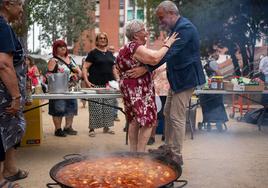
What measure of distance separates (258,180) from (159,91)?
92.2 inches

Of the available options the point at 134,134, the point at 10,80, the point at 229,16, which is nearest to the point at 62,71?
the point at 134,134

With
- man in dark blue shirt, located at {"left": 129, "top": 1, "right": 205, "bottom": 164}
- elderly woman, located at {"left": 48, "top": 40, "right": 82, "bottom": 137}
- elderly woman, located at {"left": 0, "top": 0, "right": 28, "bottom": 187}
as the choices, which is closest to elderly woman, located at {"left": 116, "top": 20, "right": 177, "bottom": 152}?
man in dark blue shirt, located at {"left": 129, "top": 1, "right": 205, "bottom": 164}

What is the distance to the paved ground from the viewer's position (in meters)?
4.27

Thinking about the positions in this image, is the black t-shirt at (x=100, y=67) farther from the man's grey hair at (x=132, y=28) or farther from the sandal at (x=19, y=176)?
the sandal at (x=19, y=176)

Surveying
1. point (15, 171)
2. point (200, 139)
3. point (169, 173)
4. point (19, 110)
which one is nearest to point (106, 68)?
point (200, 139)

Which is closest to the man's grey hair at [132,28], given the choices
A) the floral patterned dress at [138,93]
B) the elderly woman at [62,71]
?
the floral patterned dress at [138,93]

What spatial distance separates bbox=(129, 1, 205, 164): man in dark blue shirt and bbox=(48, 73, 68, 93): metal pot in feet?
4.73

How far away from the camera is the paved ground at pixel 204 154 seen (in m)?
4.27

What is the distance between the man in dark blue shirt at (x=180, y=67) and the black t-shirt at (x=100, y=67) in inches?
84.8

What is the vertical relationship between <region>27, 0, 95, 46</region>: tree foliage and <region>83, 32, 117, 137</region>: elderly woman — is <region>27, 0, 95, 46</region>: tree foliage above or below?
above

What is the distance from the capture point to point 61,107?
20.7 ft

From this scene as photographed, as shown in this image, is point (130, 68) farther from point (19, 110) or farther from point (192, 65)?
point (19, 110)

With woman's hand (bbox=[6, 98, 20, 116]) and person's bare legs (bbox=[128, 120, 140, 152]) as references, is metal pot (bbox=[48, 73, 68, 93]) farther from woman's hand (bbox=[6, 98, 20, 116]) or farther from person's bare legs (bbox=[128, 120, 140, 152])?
woman's hand (bbox=[6, 98, 20, 116])

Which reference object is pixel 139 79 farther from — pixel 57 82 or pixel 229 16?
pixel 229 16
